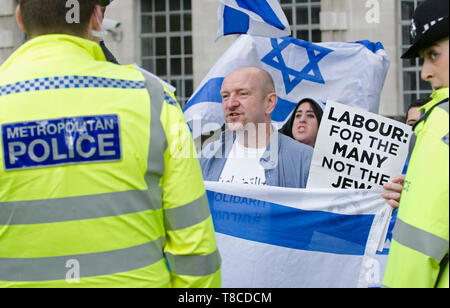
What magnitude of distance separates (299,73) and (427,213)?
9.65 ft

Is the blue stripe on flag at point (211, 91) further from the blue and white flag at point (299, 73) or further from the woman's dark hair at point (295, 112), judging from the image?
the woman's dark hair at point (295, 112)

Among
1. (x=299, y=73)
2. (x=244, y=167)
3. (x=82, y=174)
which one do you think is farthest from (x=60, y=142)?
(x=299, y=73)

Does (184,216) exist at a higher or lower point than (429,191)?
lower

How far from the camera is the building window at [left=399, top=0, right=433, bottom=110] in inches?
425

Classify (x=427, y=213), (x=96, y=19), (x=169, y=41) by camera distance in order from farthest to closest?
(x=169, y=41) < (x=96, y=19) < (x=427, y=213)

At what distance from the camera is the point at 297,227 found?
3350 mm

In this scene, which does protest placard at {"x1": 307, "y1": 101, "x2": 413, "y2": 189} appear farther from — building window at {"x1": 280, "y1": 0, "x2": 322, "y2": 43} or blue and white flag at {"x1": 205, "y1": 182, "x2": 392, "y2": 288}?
building window at {"x1": 280, "y1": 0, "x2": 322, "y2": 43}

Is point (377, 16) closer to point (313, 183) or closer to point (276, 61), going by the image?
point (276, 61)

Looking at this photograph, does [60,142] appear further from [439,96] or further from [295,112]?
[295,112]

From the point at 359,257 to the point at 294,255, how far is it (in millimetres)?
402

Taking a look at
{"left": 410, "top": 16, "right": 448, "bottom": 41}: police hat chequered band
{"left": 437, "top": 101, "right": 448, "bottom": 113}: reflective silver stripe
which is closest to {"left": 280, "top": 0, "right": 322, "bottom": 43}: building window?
{"left": 410, "top": 16, "right": 448, "bottom": 41}: police hat chequered band

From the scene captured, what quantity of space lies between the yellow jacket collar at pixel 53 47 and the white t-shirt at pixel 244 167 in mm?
1992

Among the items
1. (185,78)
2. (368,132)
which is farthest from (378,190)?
(185,78)
